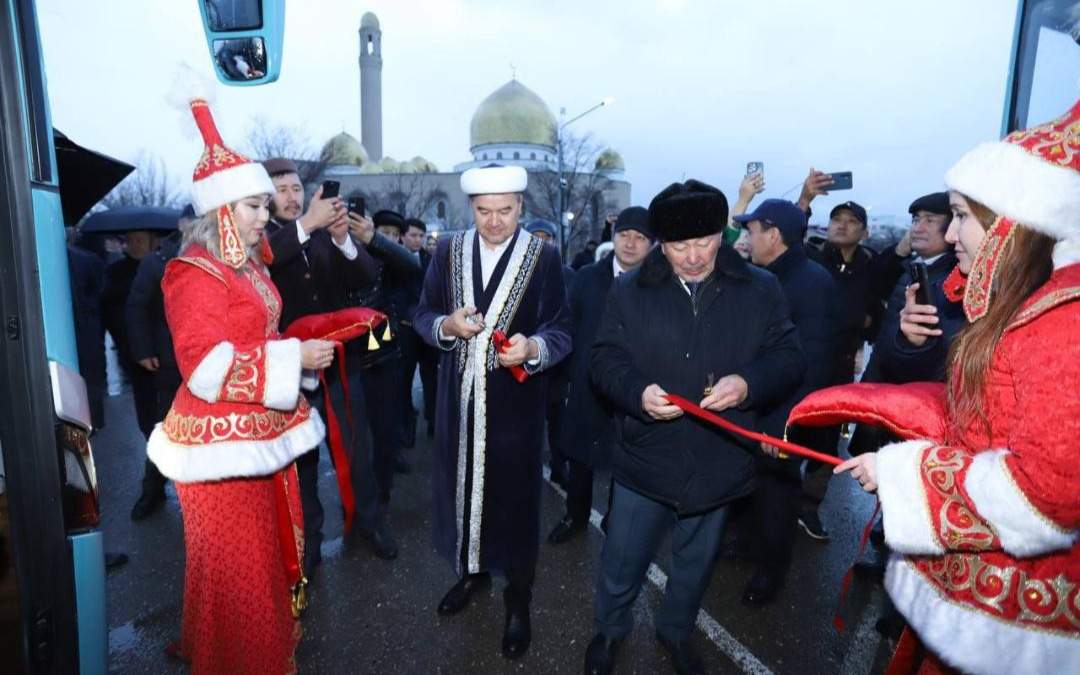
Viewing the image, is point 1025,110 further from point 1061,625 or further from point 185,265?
point 185,265

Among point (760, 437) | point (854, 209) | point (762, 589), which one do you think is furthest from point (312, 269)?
point (854, 209)

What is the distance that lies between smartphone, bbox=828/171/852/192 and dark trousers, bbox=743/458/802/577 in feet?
6.93

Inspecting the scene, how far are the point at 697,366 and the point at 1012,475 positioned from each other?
1.27 m

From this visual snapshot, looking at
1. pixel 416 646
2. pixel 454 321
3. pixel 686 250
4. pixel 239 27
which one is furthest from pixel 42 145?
pixel 416 646

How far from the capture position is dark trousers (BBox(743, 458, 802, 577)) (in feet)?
11.1

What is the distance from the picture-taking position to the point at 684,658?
2.75m

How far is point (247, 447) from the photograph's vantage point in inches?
90.2

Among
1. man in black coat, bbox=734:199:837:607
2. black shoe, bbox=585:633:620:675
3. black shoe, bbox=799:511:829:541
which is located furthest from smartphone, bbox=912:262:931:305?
black shoe, bbox=799:511:829:541

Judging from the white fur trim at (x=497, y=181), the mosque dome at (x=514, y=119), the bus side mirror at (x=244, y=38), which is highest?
A: the mosque dome at (x=514, y=119)

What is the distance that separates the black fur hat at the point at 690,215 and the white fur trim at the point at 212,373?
176 centimetres

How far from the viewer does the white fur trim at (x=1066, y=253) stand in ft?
4.48

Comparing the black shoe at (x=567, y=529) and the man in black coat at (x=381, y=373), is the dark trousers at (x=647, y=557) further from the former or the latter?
the man in black coat at (x=381, y=373)

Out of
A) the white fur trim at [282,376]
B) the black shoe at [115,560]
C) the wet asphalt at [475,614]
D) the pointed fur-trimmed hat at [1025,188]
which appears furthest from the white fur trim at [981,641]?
the black shoe at [115,560]

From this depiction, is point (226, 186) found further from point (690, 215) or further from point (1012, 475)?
point (1012, 475)
